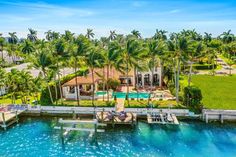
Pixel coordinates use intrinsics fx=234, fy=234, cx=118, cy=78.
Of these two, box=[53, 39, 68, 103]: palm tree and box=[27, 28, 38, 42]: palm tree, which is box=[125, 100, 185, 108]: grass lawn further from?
box=[27, 28, 38, 42]: palm tree

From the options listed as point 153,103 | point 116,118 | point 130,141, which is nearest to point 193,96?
point 153,103

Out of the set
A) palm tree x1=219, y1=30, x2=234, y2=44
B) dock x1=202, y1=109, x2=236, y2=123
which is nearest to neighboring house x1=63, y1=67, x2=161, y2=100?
dock x1=202, y1=109, x2=236, y2=123

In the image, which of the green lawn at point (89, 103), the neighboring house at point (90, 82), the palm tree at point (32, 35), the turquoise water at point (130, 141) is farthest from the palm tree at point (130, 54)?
the palm tree at point (32, 35)

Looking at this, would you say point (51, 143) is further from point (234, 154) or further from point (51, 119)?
point (234, 154)

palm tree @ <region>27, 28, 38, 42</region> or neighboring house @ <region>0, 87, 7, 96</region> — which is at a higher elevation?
palm tree @ <region>27, 28, 38, 42</region>

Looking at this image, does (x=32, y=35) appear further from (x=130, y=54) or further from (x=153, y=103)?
(x=153, y=103)
